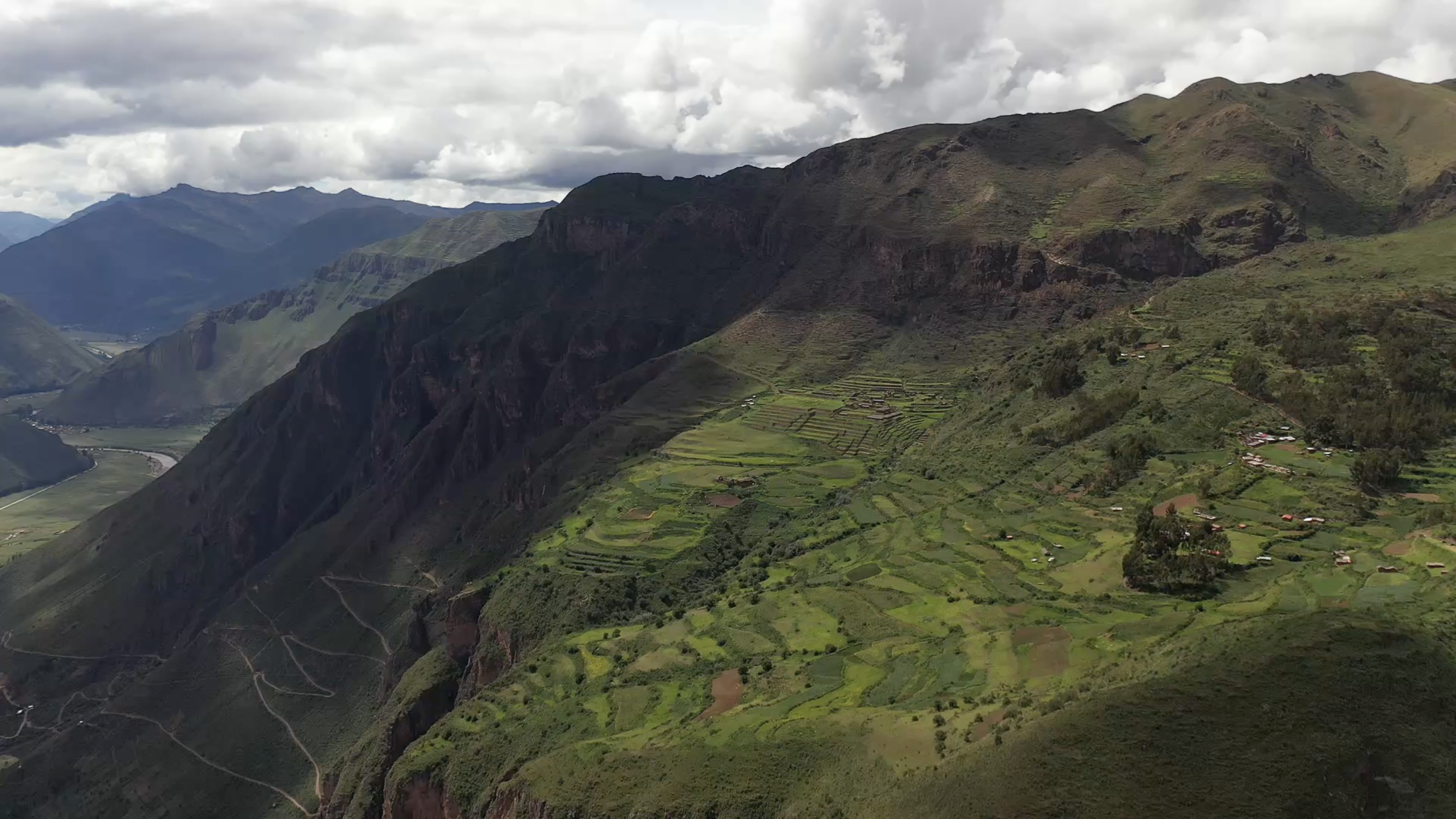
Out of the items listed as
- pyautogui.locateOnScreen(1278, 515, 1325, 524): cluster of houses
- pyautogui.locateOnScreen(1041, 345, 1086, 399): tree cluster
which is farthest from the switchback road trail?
pyautogui.locateOnScreen(1278, 515, 1325, 524): cluster of houses

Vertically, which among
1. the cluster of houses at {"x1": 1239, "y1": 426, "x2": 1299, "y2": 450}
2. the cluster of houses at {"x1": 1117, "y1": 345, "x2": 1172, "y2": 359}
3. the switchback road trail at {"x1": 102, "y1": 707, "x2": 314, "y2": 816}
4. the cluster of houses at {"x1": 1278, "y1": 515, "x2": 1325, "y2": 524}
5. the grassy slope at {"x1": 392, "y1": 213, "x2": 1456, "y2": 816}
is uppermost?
the cluster of houses at {"x1": 1117, "y1": 345, "x2": 1172, "y2": 359}

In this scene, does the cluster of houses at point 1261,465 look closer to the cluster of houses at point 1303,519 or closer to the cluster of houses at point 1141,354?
the cluster of houses at point 1303,519

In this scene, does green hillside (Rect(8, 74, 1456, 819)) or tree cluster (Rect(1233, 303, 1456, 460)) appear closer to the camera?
green hillside (Rect(8, 74, 1456, 819))

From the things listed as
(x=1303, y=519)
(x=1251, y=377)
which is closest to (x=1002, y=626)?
(x=1303, y=519)

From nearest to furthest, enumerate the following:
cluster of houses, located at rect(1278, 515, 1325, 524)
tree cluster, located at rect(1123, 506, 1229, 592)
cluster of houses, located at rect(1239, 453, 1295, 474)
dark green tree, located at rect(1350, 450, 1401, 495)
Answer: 1. tree cluster, located at rect(1123, 506, 1229, 592)
2. cluster of houses, located at rect(1278, 515, 1325, 524)
3. dark green tree, located at rect(1350, 450, 1401, 495)
4. cluster of houses, located at rect(1239, 453, 1295, 474)

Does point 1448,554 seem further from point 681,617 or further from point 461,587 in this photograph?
point 461,587

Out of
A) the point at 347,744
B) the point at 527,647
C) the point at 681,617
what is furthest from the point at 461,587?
the point at 681,617

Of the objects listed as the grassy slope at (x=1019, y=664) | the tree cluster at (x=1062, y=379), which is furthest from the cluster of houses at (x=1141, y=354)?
the tree cluster at (x=1062, y=379)

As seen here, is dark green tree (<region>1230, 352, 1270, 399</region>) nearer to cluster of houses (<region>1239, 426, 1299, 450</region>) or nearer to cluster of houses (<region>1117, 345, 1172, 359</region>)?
cluster of houses (<region>1239, 426, 1299, 450</region>)

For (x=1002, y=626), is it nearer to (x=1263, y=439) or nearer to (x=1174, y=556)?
(x=1174, y=556)
